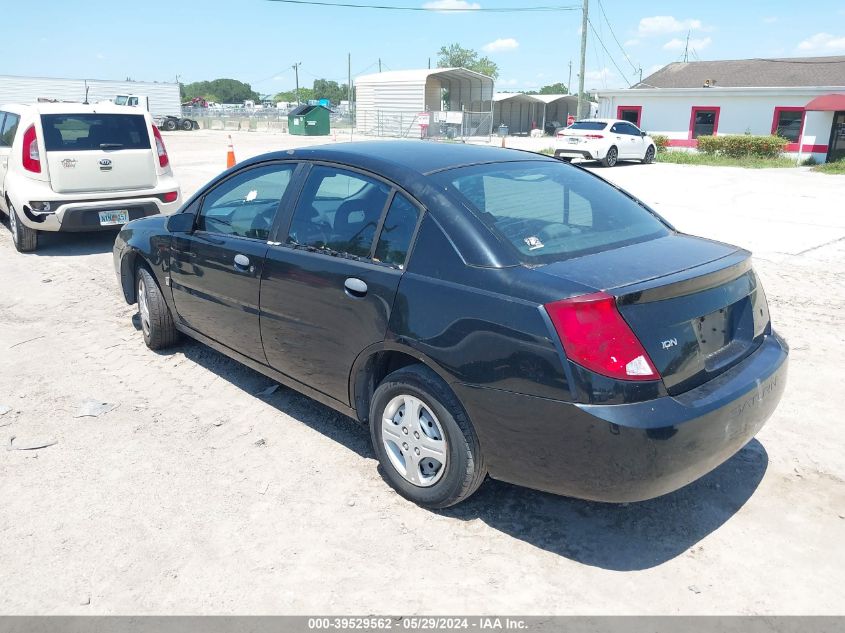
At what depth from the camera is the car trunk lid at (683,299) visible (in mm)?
2664

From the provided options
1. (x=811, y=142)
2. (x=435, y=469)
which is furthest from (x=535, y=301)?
(x=811, y=142)

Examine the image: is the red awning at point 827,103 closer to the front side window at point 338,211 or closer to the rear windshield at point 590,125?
the rear windshield at point 590,125

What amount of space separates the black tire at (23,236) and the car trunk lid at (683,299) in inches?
313

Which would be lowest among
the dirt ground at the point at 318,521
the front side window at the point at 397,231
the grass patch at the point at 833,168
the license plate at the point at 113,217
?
the dirt ground at the point at 318,521

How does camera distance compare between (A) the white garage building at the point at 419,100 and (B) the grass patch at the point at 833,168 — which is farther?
(A) the white garage building at the point at 419,100

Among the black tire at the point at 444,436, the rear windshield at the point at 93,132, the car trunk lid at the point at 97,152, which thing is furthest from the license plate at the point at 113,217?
the black tire at the point at 444,436

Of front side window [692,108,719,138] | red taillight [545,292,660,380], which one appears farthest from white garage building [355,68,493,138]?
red taillight [545,292,660,380]

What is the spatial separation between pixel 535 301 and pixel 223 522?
180cm

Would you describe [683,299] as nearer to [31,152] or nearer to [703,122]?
[31,152]

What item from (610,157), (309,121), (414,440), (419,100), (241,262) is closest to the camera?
(414,440)

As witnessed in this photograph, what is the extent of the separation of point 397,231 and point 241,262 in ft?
4.05

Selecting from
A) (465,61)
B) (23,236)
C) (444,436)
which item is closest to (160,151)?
(23,236)

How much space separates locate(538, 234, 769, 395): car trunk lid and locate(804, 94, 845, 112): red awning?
2873 centimetres

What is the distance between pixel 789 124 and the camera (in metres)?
29.6
